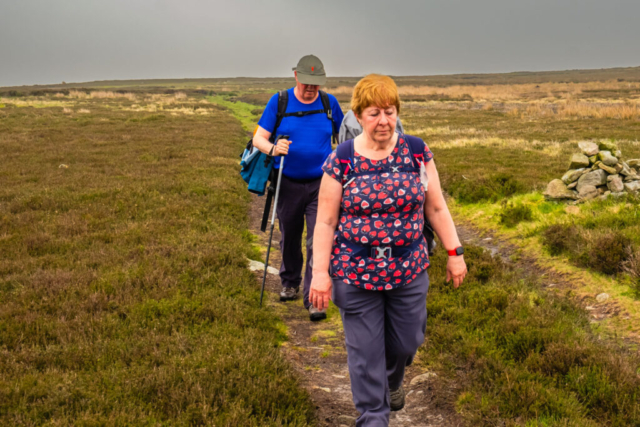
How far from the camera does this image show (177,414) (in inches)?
141

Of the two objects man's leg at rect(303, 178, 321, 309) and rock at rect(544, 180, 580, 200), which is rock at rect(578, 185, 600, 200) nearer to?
rock at rect(544, 180, 580, 200)

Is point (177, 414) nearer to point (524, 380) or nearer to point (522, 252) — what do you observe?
point (524, 380)

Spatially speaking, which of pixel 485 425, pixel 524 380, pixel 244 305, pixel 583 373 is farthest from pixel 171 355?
pixel 583 373

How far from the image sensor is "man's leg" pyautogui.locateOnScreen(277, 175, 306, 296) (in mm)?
5910

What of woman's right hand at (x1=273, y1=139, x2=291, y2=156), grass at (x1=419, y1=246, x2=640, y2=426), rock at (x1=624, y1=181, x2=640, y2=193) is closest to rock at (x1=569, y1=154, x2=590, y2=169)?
rock at (x1=624, y1=181, x2=640, y2=193)

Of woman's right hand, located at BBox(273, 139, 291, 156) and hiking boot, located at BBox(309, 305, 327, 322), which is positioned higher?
woman's right hand, located at BBox(273, 139, 291, 156)

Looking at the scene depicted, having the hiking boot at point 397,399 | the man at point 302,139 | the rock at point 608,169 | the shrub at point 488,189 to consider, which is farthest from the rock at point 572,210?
the hiking boot at point 397,399

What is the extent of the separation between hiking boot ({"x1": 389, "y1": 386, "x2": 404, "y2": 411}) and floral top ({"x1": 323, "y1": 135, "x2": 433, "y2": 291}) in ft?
3.99

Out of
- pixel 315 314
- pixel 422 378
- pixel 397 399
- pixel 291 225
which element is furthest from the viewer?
pixel 291 225

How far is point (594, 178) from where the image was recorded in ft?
31.9

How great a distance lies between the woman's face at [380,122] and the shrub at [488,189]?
9023 millimetres

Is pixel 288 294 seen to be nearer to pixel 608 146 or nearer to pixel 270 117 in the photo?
pixel 270 117

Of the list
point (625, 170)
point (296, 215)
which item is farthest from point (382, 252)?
point (625, 170)

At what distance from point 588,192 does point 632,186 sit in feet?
2.64
